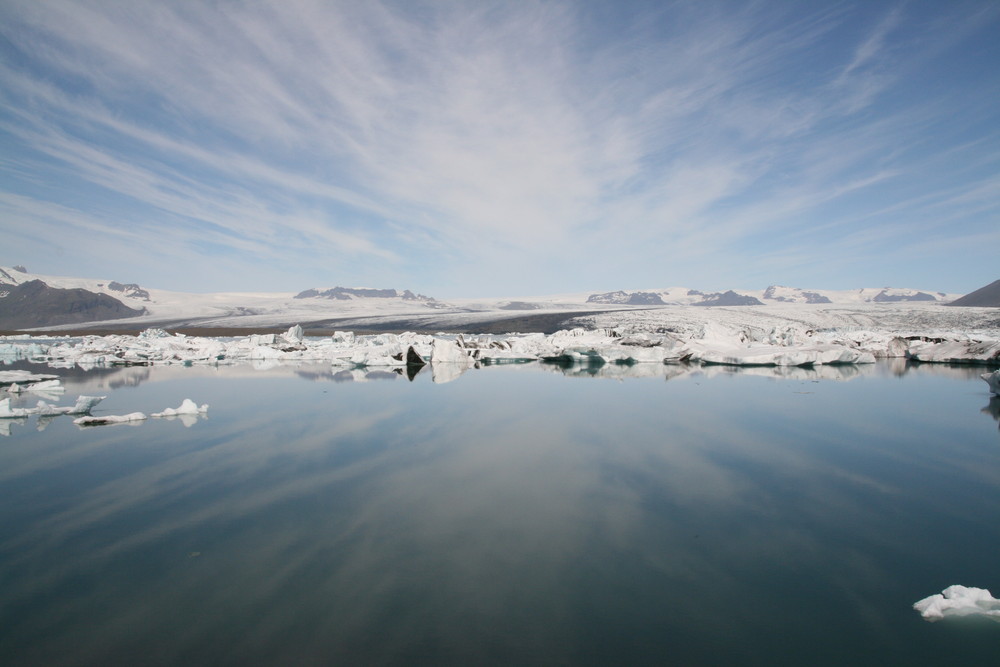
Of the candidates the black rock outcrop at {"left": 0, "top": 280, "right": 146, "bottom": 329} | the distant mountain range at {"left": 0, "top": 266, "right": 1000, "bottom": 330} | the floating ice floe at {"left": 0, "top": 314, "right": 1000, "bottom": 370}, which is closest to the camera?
the floating ice floe at {"left": 0, "top": 314, "right": 1000, "bottom": 370}

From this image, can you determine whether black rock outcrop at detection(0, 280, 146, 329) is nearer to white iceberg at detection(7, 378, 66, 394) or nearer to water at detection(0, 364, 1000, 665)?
white iceberg at detection(7, 378, 66, 394)

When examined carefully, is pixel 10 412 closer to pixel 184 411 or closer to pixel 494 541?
pixel 184 411

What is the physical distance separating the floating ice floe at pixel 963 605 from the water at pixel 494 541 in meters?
0.06

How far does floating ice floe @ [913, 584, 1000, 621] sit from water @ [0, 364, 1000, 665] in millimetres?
57

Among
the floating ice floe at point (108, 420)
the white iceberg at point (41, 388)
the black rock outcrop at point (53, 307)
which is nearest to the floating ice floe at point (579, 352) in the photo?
the white iceberg at point (41, 388)

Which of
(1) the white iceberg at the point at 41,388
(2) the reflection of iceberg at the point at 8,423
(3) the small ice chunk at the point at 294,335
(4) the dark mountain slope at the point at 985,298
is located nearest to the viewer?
(2) the reflection of iceberg at the point at 8,423

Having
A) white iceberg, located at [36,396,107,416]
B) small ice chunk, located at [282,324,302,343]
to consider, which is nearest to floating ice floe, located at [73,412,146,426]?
white iceberg, located at [36,396,107,416]

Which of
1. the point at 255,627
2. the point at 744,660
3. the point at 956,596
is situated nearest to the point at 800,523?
the point at 956,596

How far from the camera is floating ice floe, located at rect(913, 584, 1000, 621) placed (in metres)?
2.11

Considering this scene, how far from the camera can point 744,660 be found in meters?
1.85

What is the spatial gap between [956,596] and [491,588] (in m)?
1.98

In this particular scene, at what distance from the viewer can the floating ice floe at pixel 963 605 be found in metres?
2.11

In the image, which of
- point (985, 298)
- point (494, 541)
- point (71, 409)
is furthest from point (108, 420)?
point (985, 298)

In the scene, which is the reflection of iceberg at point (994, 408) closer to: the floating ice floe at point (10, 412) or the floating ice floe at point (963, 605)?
the floating ice floe at point (963, 605)
